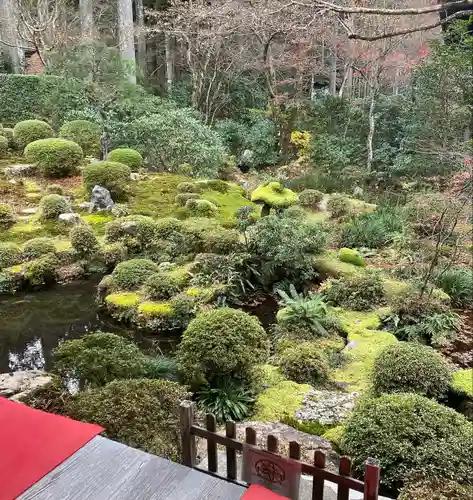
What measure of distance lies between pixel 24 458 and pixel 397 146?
1385 cm

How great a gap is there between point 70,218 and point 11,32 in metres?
9.22

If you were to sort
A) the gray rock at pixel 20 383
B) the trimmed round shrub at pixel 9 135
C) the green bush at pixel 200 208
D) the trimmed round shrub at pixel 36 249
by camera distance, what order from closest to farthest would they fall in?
the gray rock at pixel 20 383, the trimmed round shrub at pixel 36 249, the green bush at pixel 200 208, the trimmed round shrub at pixel 9 135

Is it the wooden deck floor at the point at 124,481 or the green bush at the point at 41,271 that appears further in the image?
the green bush at the point at 41,271

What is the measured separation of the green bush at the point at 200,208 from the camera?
1014cm

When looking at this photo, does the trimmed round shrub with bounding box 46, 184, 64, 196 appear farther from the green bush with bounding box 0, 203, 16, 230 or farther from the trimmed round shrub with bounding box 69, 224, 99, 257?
the trimmed round shrub with bounding box 69, 224, 99, 257

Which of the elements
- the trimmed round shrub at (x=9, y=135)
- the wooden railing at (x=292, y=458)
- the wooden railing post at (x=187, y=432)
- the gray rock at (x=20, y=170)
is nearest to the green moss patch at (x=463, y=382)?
the wooden railing at (x=292, y=458)

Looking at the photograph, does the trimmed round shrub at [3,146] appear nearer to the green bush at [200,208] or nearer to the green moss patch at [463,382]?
the green bush at [200,208]

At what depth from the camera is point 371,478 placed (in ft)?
7.18

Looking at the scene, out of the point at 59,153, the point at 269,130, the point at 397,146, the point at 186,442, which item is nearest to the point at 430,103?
the point at 397,146

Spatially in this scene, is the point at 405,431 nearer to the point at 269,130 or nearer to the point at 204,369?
the point at 204,369

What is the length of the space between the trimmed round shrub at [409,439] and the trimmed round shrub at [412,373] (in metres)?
0.75

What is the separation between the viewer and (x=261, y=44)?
49.3 feet

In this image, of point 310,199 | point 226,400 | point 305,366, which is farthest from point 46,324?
point 310,199

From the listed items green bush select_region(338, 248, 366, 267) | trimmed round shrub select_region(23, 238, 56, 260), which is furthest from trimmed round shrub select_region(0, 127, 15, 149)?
green bush select_region(338, 248, 366, 267)
